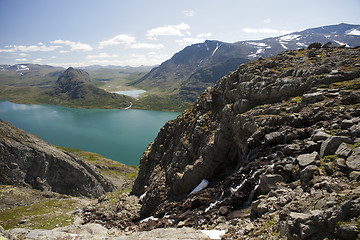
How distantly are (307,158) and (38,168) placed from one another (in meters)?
67.4

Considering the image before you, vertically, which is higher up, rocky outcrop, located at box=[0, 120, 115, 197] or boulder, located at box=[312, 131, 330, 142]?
boulder, located at box=[312, 131, 330, 142]

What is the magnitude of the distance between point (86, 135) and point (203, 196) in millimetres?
Result: 154225

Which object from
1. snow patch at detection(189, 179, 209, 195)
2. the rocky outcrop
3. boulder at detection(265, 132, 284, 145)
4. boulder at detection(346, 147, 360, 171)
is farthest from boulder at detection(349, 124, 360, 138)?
the rocky outcrop

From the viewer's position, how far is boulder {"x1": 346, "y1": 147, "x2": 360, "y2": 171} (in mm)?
11443

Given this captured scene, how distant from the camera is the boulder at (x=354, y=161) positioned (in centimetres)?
1144

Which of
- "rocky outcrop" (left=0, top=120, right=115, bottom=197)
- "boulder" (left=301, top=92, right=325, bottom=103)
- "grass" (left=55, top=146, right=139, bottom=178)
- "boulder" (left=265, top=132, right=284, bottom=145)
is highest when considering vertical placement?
"boulder" (left=301, top=92, right=325, bottom=103)

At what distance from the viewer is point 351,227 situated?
7.87 metres

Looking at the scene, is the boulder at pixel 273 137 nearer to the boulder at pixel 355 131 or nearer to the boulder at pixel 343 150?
the boulder at pixel 355 131

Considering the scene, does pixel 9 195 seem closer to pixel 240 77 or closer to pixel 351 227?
pixel 240 77

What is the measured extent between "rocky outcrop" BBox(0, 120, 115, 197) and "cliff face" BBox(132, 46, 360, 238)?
1636 inches

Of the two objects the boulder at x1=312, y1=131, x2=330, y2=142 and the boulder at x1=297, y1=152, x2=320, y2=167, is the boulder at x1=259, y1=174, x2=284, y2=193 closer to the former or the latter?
the boulder at x1=297, y1=152, x2=320, y2=167

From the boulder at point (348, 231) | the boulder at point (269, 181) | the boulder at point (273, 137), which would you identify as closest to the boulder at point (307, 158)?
the boulder at point (269, 181)

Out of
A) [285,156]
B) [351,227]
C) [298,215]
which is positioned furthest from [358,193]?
[285,156]

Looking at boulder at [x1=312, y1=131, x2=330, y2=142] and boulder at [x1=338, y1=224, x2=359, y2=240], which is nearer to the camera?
boulder at [x1=338, y1=224, x2=359, y2=240]
